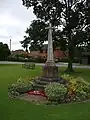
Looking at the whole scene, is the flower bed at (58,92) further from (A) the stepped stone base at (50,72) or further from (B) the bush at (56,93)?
(A) the stepped stone base at (50,72)

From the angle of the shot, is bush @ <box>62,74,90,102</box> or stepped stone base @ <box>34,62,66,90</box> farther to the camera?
stepped stone base @ <box>34,62,66,90</box>

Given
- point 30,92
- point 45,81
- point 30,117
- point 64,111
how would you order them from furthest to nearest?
point 45,81 < point 30,92 < point 64,111 < point 30,117

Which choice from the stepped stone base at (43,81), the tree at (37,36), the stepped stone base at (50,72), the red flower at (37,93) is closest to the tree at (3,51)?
the tree at (37,36)

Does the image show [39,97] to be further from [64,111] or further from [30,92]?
[64,111]

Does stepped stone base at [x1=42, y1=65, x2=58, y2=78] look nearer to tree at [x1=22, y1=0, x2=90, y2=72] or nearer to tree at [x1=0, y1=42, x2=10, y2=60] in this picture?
tree at [x1=22, y1=0, x2=90, y2=72]

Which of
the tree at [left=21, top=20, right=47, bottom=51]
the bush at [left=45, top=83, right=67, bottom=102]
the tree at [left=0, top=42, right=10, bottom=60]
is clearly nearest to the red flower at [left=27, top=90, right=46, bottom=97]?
the bush at [left=45, top=83, right=67, bottom=102]

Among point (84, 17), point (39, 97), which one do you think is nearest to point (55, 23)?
point (84, 17)

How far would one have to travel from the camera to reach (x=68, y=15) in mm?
41188

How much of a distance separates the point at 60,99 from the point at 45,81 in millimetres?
4198

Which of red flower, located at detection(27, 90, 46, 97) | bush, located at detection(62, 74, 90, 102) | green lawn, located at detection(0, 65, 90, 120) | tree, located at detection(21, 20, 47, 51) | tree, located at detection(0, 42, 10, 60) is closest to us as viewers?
green lawn, located at detection(0, 65, 90, 120)

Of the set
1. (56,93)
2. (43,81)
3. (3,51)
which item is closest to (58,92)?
(56,93)

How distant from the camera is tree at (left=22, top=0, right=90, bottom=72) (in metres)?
40.6

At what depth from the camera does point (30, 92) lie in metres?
16.6

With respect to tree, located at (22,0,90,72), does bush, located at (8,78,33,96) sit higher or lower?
lower
